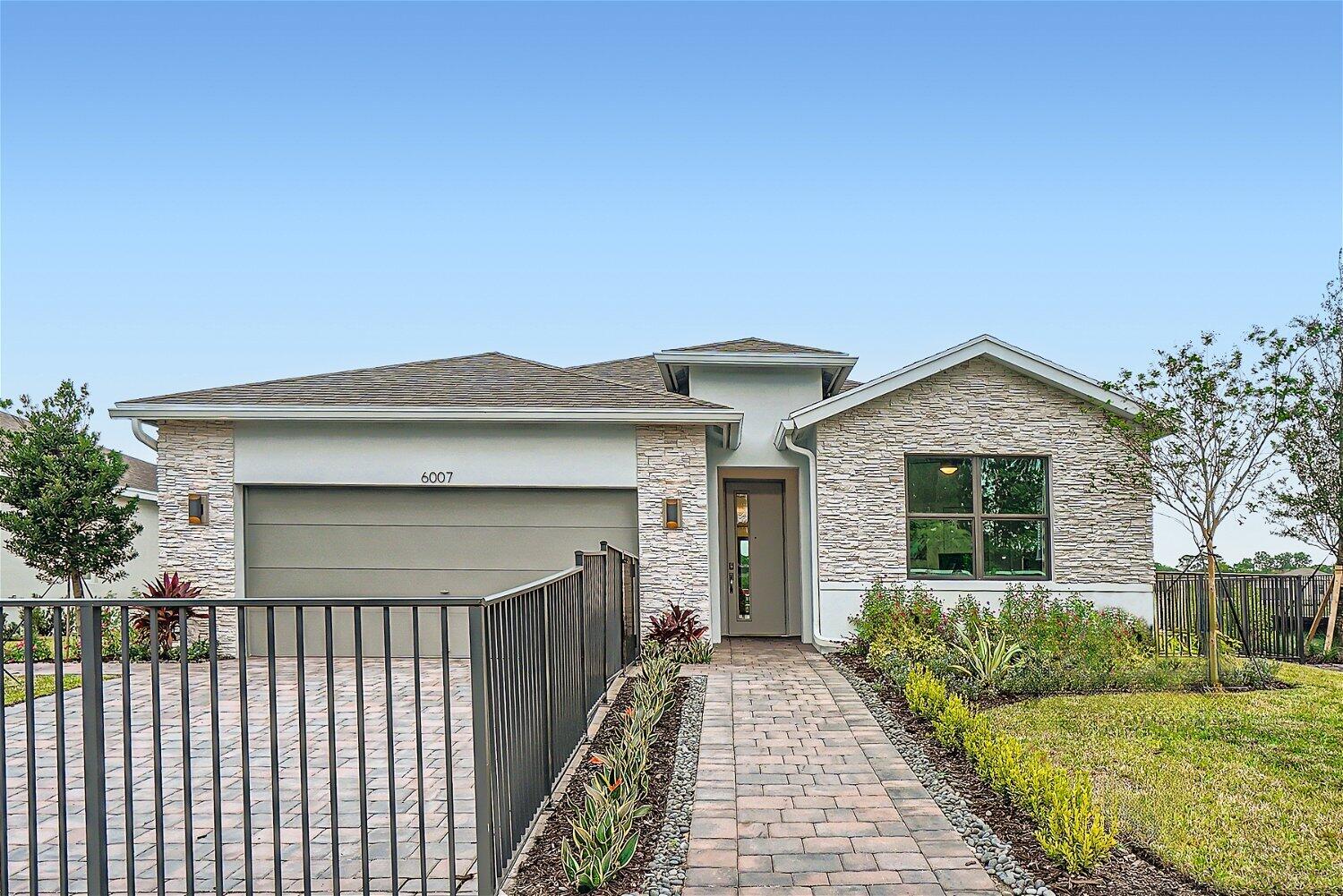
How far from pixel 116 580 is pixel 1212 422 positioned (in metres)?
16.0

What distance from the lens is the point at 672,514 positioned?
11.5 m

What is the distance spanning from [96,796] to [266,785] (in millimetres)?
2556

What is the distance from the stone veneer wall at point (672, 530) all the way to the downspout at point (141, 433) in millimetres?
6226

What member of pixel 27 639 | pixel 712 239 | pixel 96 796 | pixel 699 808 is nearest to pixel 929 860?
pixel 699 808

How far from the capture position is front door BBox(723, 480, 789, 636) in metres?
13.6

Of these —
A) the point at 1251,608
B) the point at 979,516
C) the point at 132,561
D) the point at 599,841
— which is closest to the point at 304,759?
the point at 599,841

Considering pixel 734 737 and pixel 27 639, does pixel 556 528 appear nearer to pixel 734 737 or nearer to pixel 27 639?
pixel 734 737

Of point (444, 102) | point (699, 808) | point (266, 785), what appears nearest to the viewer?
point (699, 808)

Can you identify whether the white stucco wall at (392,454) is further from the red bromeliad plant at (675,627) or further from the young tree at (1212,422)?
the young tree at (1212,422)

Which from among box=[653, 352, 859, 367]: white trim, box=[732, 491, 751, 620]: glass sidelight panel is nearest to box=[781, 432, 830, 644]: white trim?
box=[653, 352, 859, 367]: white trim

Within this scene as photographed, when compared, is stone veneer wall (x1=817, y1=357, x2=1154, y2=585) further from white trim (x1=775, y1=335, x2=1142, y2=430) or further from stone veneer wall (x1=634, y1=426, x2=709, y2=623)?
stone veneer wall (x1=634, y1=426, x2=709, y2=623)

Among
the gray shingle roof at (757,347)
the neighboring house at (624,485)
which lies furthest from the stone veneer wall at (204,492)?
the gray shingle roof at (757,347)

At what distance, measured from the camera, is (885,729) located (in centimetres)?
698

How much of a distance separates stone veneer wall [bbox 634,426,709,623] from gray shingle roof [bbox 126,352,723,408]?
1.69 feet
